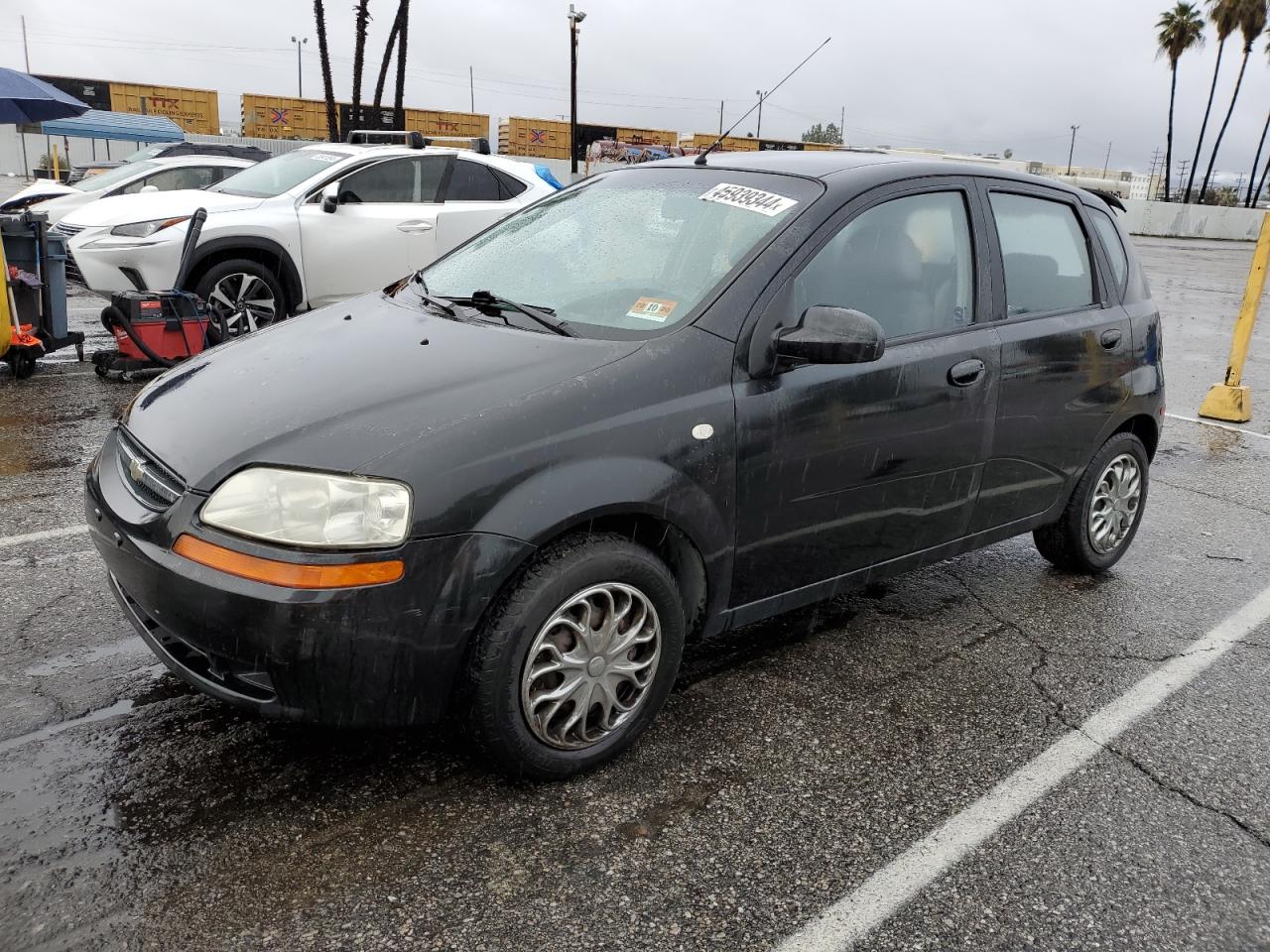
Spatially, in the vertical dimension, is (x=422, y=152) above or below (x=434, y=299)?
above

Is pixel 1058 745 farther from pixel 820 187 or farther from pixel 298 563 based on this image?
pixel 298 563

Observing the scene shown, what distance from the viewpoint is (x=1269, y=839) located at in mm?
2697

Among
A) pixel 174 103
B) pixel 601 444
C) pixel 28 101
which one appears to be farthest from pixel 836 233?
pixel 174 103

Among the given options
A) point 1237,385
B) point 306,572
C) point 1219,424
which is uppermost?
point 306,572

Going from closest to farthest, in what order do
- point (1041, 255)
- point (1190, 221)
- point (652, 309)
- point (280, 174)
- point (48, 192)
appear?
point (652, 309)
point (1041, 255)
point (280, 174)
point (48, 192)
point (1190, 221)

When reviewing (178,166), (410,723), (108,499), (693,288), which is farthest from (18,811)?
(178,166)

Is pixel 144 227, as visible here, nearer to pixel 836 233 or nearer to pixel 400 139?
pixel 400 139

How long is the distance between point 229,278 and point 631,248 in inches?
231

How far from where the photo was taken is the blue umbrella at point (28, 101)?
871 cm

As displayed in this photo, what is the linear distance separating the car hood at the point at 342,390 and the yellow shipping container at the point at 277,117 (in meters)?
48.3

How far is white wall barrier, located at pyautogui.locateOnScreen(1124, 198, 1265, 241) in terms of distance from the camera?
50188 millimetres

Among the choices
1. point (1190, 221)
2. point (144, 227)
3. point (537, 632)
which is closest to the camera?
point (537, 632)

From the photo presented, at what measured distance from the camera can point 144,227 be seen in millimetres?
8078

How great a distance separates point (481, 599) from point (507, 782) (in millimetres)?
618
